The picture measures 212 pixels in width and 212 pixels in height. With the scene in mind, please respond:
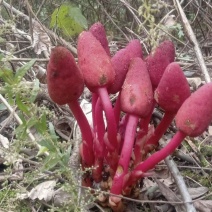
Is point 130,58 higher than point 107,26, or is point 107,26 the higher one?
point 130,58

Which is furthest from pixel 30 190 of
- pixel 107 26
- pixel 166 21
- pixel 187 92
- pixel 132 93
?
pixel 107 26

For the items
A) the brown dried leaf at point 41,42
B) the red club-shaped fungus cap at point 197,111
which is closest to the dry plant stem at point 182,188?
the red club-shaped fungus cap at point 197,111

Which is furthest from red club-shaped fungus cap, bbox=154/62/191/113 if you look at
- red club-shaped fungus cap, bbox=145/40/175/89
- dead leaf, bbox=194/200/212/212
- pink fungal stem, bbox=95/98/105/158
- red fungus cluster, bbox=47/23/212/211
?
dead leaf, bbox=194/200/212/212

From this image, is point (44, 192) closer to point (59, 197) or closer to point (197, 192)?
point (59, 197)

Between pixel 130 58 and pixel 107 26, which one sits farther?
pixel 107 26

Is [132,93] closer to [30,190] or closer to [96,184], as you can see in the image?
[96,184]

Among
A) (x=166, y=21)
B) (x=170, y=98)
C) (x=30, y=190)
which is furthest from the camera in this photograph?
(x=166, y=21)

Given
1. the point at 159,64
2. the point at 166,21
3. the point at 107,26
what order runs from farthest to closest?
the point at 107,26 → the point at 166,21 → the point at 159,64
